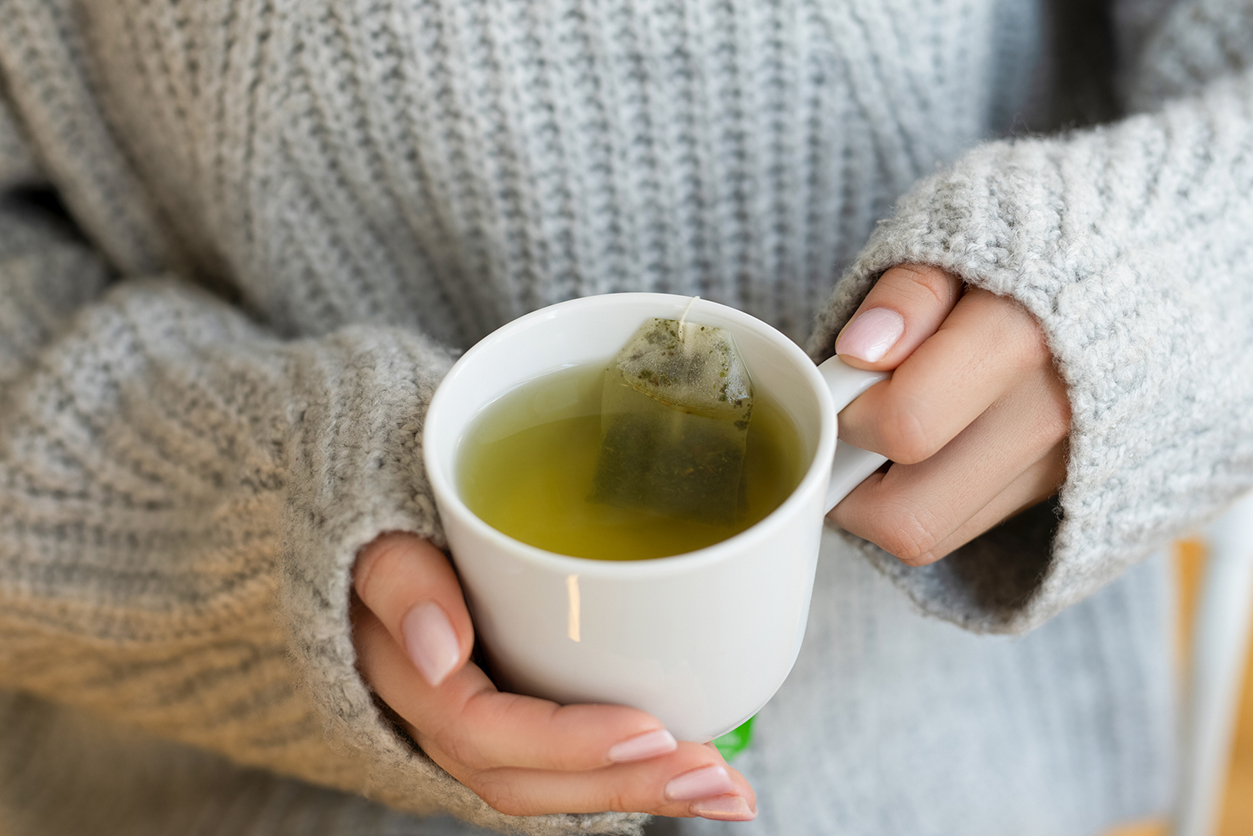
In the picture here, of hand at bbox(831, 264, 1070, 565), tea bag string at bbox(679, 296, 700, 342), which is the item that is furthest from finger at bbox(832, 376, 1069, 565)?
tea bag string at bbox(679, 296, 700, 342)

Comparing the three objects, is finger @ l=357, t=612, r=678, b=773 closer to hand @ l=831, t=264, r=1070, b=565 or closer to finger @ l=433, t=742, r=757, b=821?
finger @ l=433, t=742, r=757, b=821

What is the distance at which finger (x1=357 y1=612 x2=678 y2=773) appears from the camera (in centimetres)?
35

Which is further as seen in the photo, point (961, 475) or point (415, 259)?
point (415, 259)

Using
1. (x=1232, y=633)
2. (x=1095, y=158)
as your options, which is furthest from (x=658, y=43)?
(x=1232, y=633)

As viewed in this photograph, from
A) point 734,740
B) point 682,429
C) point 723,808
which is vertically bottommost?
point 734,740

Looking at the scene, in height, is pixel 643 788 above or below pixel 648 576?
below

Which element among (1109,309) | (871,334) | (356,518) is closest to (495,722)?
(356,518)

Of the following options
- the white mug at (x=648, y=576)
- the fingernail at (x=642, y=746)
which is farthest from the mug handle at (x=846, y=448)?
the fingernail at (x=642, y=746)

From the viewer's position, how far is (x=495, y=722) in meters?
0.36

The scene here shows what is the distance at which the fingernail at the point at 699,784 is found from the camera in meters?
0.36

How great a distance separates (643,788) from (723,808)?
0.12 feet

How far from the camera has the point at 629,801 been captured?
0.37m

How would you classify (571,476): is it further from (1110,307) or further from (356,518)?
(1110,307)

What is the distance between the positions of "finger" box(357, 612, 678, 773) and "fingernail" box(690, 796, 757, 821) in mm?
29
